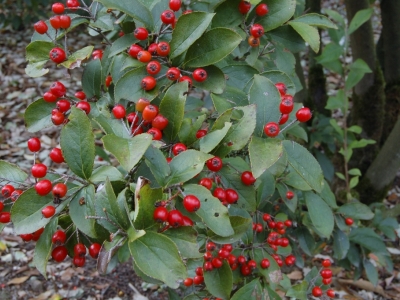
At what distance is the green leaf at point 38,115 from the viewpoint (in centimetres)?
134

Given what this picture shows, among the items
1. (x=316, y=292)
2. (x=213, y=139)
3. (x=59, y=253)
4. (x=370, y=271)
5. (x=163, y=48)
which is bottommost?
(x=370, y=271)

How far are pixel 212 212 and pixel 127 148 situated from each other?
261mm

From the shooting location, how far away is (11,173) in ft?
3.90

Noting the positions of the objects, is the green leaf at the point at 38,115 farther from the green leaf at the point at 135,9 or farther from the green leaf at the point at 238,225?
the green leaf at the point at 238,225

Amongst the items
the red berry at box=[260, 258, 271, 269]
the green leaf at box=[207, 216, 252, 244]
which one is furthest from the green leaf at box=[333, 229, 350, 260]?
the green leaf at box=[207, 216, 252, 244]

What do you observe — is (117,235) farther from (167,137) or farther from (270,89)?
(270,89)

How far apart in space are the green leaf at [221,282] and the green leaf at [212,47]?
2.17 ft

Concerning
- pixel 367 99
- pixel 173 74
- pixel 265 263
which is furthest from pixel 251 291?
pixel 367 99

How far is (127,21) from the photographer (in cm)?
148

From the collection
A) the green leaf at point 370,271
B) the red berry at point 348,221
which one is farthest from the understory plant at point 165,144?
the green leaf at point 370,271

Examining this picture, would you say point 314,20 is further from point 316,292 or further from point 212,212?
point 316,292

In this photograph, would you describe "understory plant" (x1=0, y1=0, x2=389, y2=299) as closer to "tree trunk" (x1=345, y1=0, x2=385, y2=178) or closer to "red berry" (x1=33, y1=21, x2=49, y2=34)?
"red berry" (x1=33, y1=21, x2=49, y2=34)

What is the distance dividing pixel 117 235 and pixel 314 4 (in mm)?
2616

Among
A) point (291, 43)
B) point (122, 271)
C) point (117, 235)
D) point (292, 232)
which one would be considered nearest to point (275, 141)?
point (117, 235)
